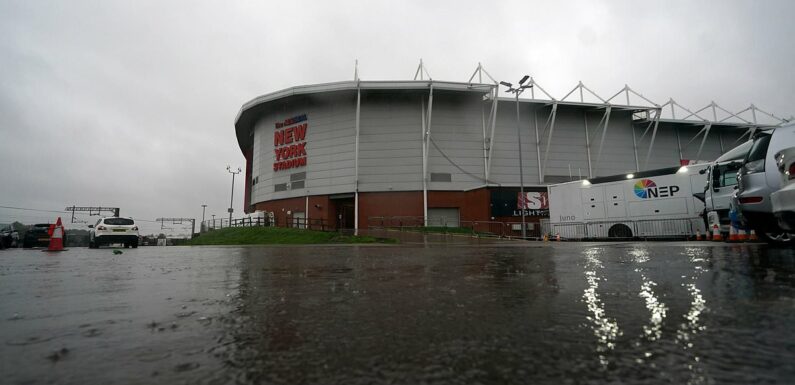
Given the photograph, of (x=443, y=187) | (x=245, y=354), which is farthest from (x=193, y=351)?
(x=443, y=187)

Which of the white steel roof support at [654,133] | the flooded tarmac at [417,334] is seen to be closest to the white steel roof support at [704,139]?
the white steel roof support at [654,133]

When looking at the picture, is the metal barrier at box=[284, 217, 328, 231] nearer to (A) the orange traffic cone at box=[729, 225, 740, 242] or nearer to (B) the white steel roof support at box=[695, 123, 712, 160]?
(A) the orange traffic cone at box=[729, 225, 740, 242]

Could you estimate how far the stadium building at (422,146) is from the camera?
32.5 m

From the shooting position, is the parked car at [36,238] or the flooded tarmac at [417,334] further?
the parked car at [36,238]

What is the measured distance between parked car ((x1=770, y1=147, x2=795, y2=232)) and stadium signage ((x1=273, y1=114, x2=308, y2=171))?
111 feet

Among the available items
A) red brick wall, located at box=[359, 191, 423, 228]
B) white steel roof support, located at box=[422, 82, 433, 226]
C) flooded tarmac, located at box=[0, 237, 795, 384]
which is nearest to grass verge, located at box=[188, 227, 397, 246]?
red brick wall, located at box=[359, 191, 423, 228]

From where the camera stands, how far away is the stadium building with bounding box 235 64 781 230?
32.5 m

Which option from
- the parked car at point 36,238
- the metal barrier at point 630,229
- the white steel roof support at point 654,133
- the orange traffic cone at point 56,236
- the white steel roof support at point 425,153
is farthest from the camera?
the white steel roof support at point 654,133

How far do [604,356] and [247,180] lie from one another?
59.3m

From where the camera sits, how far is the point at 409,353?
134cm

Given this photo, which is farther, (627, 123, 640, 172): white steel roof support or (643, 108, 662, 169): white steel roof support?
(627, 123, 640, 172): white steel roof support

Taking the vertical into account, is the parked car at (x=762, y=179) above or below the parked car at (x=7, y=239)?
above

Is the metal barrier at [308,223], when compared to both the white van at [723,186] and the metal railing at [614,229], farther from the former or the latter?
the white van at [723,186]

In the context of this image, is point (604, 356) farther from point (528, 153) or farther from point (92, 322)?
point (528, 153)
